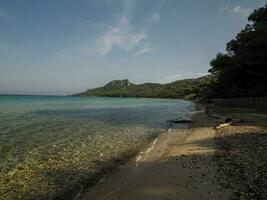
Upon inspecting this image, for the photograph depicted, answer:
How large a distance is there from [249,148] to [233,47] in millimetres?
53200

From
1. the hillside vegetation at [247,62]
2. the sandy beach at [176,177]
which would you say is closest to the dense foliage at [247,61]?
the hillside vegetation at [247,62]

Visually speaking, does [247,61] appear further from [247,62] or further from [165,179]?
[165,179]

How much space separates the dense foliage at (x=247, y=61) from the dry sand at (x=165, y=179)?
3639cm

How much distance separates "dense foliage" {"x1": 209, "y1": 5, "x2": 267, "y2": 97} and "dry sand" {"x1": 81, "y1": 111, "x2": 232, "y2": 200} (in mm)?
36389

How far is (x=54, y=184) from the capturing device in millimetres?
9195

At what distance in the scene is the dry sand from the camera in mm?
7730

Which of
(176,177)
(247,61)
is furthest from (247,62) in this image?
(176,177)

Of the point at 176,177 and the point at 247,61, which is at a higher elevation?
the point at 247,61

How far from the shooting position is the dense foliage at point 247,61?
1833 inches

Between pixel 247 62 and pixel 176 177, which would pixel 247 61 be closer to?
pixel 247 62

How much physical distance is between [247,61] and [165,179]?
1821 inches

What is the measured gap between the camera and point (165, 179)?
9.24m

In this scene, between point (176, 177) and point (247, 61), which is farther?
point (247, 61)

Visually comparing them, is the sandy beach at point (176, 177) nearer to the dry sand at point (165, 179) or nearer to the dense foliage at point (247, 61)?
the dry sand at point (165, 179)
